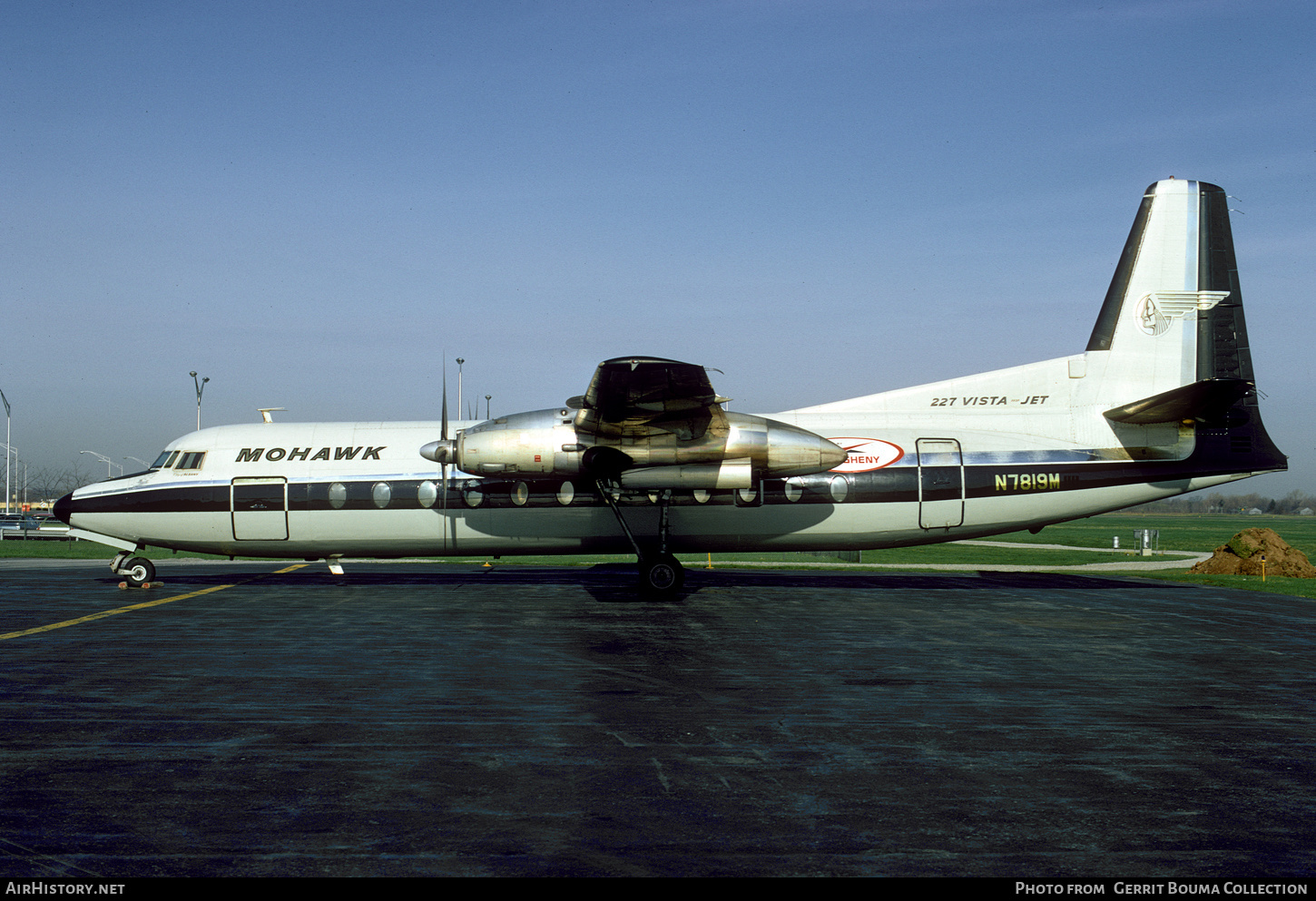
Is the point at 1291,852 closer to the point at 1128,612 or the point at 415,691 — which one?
the point at 415,691

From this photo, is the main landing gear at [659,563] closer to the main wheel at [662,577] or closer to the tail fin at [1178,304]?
the main wheel at [662,577]

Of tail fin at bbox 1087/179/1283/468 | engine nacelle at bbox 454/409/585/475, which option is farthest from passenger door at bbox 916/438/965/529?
engine nacelle at bbox 454/409/585/475

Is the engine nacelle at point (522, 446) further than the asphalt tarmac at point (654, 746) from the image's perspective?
Yes

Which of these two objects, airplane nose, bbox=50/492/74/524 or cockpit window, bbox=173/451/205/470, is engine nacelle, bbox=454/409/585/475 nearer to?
cockpit window, bbox=173/451/205/470

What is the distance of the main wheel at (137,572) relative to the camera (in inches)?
792

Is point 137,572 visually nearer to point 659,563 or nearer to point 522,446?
point 522,446

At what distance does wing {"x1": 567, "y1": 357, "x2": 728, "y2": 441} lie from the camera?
15.5 meters

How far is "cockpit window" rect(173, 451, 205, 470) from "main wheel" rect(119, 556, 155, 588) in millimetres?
2353

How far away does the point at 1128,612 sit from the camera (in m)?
16.9

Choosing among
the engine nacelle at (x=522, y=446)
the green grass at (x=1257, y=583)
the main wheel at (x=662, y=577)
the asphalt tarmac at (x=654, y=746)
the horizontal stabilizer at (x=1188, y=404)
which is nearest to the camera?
the asphalt tarmac at (x=654, y=746)

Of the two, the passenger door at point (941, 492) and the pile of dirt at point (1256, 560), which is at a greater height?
the passenger door at point (941, 492)

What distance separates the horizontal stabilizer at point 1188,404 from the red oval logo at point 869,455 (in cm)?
476

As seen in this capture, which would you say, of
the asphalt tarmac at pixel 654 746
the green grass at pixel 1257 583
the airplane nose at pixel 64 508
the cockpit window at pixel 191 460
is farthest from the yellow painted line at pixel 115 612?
the green grass at pixel 1257 583

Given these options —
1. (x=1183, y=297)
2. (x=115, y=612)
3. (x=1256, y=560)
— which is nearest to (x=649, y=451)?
(x=115, y=612)
